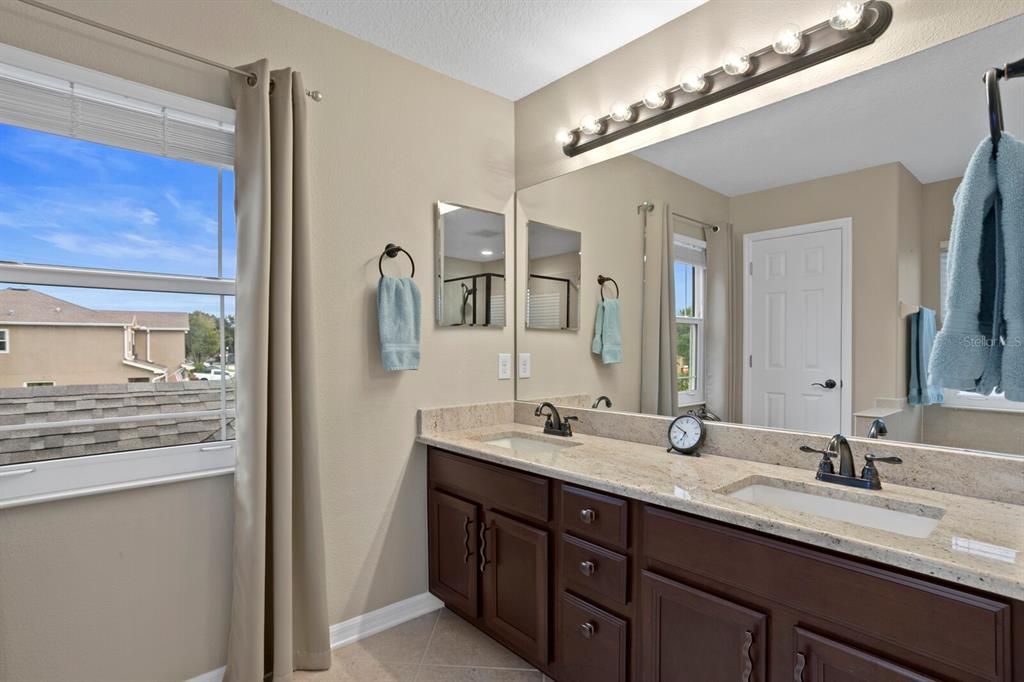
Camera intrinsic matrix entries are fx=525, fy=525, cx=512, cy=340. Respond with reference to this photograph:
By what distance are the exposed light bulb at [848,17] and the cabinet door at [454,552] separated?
2075 mm

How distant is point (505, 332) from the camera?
108 inches

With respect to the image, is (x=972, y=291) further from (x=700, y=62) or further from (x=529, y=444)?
(x=529, y=444)

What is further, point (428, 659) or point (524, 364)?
point (524, 364)

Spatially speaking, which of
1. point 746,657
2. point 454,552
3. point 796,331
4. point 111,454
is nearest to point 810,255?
point 796,331

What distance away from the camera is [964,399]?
4.71 ft

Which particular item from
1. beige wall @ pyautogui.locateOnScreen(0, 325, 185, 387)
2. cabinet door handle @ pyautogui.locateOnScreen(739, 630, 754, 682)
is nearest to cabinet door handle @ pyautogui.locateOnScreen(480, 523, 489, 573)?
cabinet door handle @ pyautogui.locateOnScreen(739, 630, 754, 682)

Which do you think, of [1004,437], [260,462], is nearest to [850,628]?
[1004,437]

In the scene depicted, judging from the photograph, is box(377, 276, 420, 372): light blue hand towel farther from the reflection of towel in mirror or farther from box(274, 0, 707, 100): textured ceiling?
box(274, 0, 707, 100): textured ceiling

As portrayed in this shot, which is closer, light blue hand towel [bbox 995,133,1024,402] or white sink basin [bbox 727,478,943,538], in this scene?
light blue hand towel [bbox 995,133,1024,402]

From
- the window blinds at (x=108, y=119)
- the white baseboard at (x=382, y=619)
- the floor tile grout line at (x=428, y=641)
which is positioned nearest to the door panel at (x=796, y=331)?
the floor tile grout line at (x=428, y=641)

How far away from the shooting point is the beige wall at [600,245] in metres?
2.19

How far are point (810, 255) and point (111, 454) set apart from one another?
240 centimetres

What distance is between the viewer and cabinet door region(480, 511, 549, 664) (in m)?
1.86

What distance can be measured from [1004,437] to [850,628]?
0.73 meters
